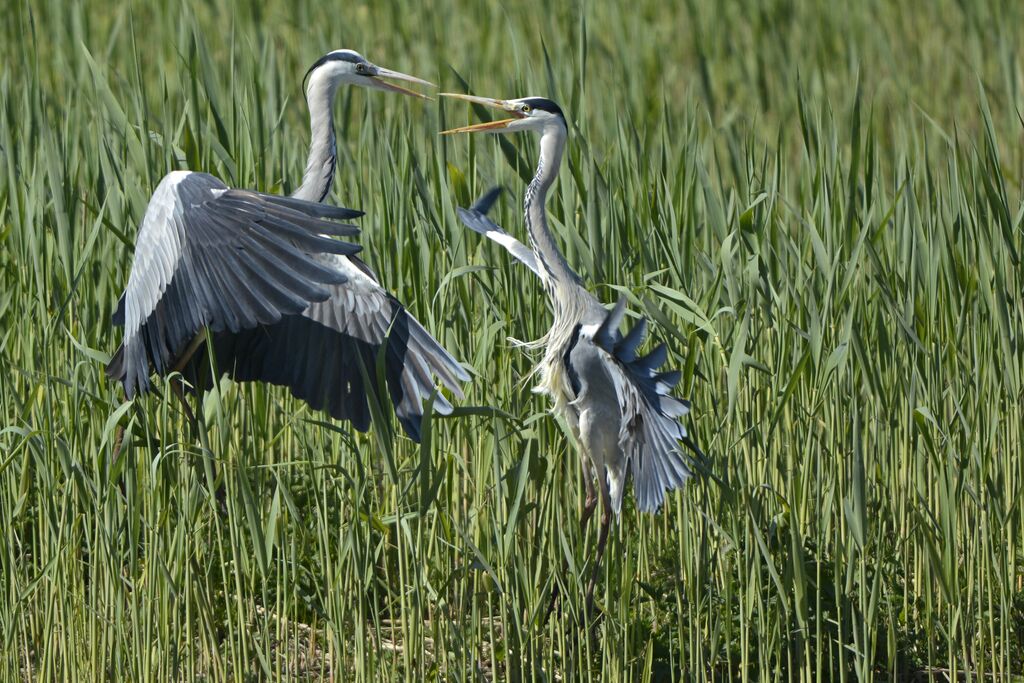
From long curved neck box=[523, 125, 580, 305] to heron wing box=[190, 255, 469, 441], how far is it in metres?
0.33

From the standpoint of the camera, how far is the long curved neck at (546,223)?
3271 millimetres

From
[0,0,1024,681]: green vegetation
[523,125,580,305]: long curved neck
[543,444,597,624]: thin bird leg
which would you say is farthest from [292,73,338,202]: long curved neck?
[543,444,597,624]: thin bird leg

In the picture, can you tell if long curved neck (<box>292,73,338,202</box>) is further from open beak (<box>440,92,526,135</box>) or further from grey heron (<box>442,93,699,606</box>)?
grey heron (<box>442,93,699,606</box>)

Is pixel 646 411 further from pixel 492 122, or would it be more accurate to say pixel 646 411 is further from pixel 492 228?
pixel 492 122

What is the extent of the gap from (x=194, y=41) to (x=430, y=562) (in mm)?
2267

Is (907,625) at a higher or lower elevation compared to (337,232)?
lower

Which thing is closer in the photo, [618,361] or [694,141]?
[618,361]

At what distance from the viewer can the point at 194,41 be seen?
4.68 metres

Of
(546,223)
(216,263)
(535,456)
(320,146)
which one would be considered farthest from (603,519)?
(320,146)

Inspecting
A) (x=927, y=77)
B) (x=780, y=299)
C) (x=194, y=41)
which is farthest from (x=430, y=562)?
(x=927, y=77)

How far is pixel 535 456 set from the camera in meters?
2.98

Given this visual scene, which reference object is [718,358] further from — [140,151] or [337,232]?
[140,151]

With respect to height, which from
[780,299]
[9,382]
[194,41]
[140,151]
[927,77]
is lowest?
[9,382]

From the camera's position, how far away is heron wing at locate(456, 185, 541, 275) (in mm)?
3350
